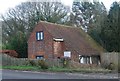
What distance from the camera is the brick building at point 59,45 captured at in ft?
96.3

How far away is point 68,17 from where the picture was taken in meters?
40.5

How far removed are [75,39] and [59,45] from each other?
268 centimetres

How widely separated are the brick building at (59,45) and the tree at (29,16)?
690 cm

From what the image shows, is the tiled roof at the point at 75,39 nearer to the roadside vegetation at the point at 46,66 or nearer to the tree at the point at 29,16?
the roadside vegetation at the point at 46,66

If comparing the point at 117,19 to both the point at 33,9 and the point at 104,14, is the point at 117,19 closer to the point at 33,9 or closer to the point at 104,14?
the point at 104,14

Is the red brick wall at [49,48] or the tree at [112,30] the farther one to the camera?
the red brick wall at [49,48]

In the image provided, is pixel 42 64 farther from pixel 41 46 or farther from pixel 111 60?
pixel 41 46

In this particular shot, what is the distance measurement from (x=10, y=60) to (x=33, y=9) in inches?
535

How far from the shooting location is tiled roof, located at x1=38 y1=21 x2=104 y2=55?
29.8m

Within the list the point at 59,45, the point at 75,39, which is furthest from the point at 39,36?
the point at 75,39

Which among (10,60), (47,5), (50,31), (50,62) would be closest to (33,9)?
(47,5)

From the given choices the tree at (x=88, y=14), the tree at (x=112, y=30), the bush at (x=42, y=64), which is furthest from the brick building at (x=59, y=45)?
the bush at (x=42, y=64)

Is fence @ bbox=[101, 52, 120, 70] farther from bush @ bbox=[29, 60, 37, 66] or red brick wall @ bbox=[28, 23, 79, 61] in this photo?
bush @ bbox=[29, 60, 37, 66]

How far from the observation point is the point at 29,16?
40.4 meters
